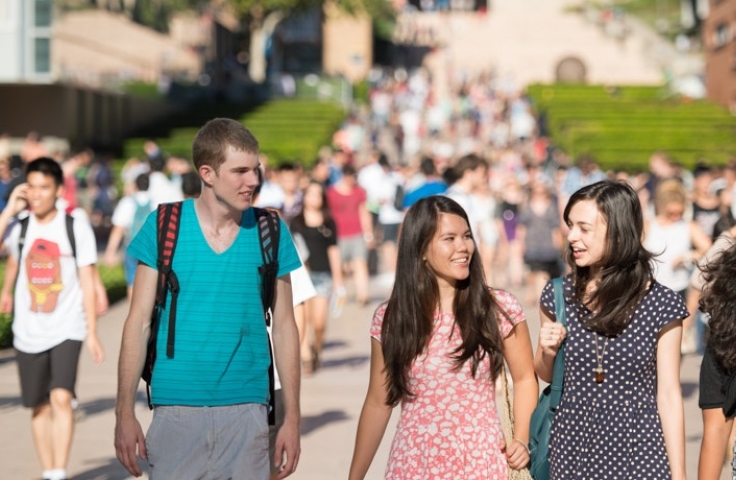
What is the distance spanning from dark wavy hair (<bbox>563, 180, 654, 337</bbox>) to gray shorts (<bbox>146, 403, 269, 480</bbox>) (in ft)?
3.79

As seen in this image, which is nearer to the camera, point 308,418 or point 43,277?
point 43,277

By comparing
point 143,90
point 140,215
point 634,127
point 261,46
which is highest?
point 261,46

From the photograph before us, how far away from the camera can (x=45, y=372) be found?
733cm

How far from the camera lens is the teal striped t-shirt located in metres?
4.50

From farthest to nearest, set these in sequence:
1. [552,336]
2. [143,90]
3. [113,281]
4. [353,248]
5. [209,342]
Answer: [143,90] < [113,281] < [353,248] < [552,336] < [209,342]

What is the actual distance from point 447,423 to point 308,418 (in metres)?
5.28

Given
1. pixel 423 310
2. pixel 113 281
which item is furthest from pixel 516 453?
pixel 113 281

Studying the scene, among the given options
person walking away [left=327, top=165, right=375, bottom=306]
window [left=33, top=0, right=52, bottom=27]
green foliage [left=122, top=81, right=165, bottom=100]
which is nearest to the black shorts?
person walking away [left=327, top=165, right=375, bottom=306]

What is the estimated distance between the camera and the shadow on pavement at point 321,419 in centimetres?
940

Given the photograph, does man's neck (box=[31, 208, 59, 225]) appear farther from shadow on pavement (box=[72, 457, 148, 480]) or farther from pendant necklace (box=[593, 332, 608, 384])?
pendant necklace (box=[593, 332, 608, 384])

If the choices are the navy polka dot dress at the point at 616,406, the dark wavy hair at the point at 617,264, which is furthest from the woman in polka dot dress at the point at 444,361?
the dark wavy hair at the point at 617,264

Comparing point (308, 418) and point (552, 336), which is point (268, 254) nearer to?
point (552, 336)

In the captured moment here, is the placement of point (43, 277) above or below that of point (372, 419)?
above

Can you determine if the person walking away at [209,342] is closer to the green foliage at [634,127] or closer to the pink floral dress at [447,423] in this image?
the pink floral dress at [447,423]
